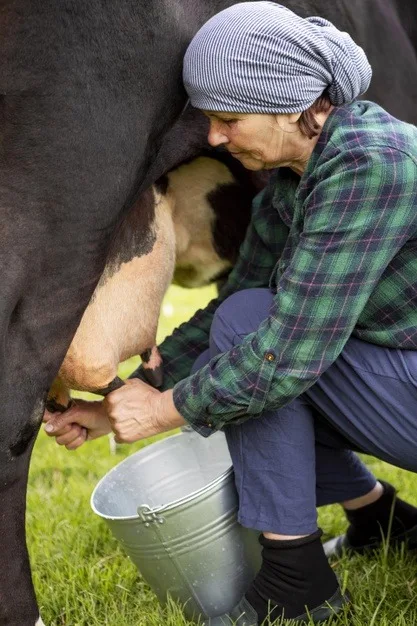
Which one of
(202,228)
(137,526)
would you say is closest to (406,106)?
(202,228)

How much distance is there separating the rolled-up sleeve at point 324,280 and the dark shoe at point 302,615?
519 mm

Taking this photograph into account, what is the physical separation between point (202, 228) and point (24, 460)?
94 cm

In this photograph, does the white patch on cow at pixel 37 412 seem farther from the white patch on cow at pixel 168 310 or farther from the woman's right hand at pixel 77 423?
the white patch on cow at pixel 168 310

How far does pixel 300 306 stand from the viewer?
222cm

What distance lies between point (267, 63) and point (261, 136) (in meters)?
0.17

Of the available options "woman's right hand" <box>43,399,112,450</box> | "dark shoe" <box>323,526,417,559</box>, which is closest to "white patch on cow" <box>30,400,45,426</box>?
"woman's right hand" <box>43,399,112,450</box>

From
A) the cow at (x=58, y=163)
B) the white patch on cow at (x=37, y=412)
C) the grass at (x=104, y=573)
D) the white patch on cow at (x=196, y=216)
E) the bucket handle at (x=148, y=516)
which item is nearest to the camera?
the cow at (x=58, y=163)

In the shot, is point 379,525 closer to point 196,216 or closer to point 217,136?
point 196,216

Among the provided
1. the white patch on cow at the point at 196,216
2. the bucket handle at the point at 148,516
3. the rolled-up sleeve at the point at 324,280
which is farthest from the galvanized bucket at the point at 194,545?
the white patch on cow at the point at 196,216

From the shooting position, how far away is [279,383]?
2256 millimetres

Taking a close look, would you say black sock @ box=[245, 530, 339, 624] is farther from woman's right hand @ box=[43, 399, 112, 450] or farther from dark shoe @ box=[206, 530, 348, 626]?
woman's right hand @ box=[43, 399, 112, 450]

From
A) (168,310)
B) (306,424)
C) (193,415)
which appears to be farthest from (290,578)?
(168,310)

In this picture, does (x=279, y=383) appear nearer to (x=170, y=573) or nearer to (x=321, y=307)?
(x=321, y=307)

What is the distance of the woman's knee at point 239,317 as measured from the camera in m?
2.45
